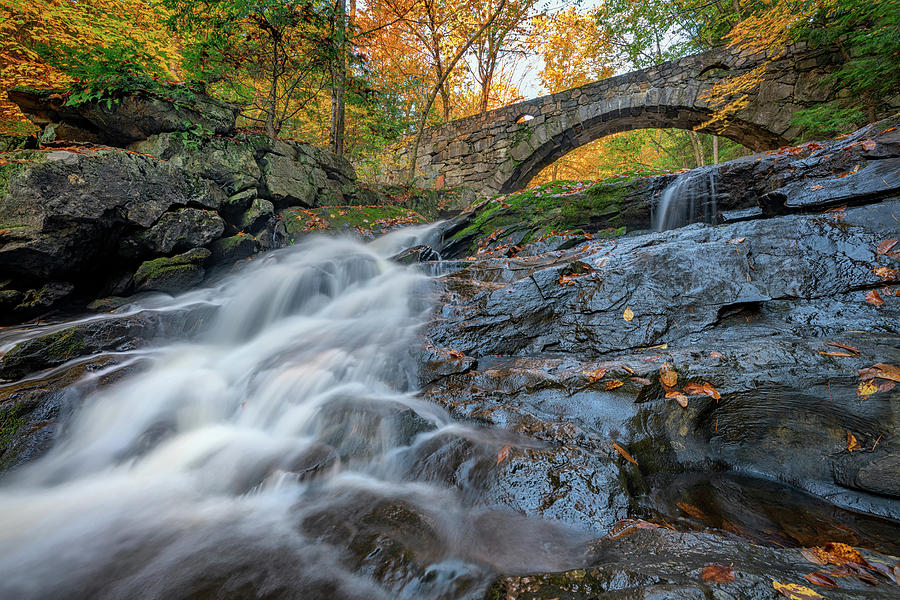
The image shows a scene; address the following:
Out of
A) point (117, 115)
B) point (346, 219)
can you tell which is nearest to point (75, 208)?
point (117, 115)

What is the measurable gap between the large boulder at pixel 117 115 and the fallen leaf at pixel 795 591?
29.9ft

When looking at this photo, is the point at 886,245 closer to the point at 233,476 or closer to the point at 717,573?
the point at 717,573

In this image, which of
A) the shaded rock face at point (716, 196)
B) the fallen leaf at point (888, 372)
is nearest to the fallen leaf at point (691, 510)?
the fallen leaf at point (888, 372)

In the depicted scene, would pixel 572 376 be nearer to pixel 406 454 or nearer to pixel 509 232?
pixel 406 454

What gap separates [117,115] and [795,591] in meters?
9.46

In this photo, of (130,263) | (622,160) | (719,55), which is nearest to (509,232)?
(130,263)

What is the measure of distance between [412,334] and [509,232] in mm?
3331

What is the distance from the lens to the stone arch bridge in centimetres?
805

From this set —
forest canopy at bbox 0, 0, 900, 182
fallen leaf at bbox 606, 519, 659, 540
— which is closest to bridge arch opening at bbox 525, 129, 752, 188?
forest canopy at bbox 0, 0, 900, 182

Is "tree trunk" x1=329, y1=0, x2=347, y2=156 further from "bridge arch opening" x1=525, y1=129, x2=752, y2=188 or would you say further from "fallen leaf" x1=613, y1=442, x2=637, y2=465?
"fallen leaf" x1=613, y1=442, x2=637, y2=465

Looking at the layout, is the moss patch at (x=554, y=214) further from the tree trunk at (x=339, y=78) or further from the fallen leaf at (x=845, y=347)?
the tree trunk at (x=339, y=78)

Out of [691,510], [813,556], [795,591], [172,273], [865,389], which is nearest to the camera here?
[795,591]

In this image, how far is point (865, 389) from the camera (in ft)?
5.73

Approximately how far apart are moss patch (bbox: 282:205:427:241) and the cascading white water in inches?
155
